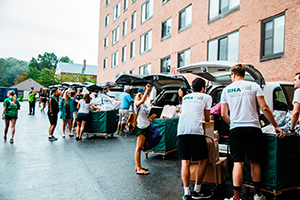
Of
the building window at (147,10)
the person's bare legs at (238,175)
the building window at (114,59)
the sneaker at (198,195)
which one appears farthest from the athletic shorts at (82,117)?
the building window at (114,59)

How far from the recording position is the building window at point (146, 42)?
2239 cm

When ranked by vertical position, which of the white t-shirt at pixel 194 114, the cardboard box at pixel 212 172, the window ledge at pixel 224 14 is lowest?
the cardboard box at pixel 212 172

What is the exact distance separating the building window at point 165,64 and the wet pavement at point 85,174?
40.1ft

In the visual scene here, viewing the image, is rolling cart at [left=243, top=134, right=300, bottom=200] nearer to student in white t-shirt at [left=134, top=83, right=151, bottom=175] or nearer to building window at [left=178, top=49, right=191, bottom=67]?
student in white t-shirt at [left=134, top=83, right=151, bottom=175]

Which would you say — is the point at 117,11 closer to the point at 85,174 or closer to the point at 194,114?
the point at 85,174

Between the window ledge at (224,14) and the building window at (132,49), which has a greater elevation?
the building window at (132,49)

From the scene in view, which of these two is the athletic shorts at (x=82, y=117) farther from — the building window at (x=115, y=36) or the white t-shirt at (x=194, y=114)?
the building window at (x=115, y=36)

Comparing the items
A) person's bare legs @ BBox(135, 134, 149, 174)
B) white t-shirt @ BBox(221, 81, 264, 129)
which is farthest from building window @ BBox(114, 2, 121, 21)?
white t-shirt @ BBox(221, 81, 264, 129)

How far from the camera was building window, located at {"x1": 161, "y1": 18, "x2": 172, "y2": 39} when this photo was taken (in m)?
19.1

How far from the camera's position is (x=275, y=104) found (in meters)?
5.15

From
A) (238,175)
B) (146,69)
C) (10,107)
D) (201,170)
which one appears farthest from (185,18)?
Result: (238,175)

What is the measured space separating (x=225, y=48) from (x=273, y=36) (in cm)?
307

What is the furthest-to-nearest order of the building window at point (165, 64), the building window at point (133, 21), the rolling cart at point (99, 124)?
1. the building window at point (133, 21)
2. the building window at point (165, 64)
3. the rolling cart at point (99, 124)

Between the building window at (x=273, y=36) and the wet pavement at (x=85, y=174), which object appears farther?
the building window at (x=273, y=36)
